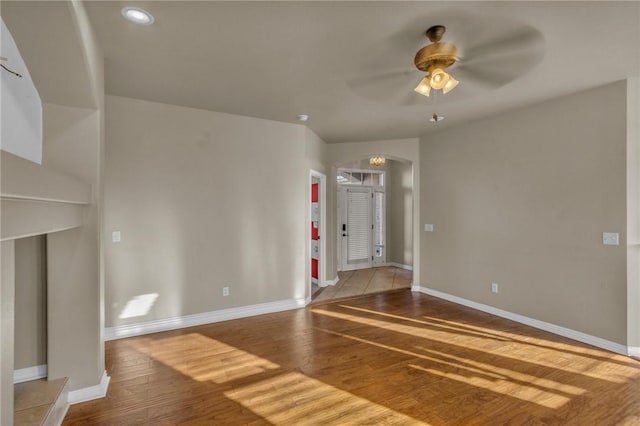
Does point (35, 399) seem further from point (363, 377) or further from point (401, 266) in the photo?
point (401, 266)

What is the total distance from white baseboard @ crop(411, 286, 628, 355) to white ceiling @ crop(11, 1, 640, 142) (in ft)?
8.60

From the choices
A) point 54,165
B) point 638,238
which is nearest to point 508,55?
point 638,238

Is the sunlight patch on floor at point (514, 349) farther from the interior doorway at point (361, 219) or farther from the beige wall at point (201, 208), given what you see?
the interior doorway at point (361, 219)

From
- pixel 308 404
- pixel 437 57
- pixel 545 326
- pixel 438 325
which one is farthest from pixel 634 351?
pixel 437 57

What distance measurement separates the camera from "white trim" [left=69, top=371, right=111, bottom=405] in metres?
2.26

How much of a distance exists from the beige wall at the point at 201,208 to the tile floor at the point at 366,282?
2.80 feet

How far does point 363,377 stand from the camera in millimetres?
2621

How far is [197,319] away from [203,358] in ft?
3.16

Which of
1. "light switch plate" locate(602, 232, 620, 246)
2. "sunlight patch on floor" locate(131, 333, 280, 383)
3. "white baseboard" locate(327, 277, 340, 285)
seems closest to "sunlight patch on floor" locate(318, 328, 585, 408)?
"sunlight patch on floor" locate(131, 333, 280, 383)

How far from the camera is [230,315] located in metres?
4.03

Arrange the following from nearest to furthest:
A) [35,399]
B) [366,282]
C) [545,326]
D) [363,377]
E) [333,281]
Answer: [35,399] < [363,377] < [545,326] < [333,281] < [366,282]

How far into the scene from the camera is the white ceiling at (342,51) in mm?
2010

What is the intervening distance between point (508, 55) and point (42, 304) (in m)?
4.12

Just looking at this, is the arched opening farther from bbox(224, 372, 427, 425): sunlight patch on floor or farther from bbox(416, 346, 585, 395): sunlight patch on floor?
bbox(224, 372, 427, 425): sunlight patch on floor
